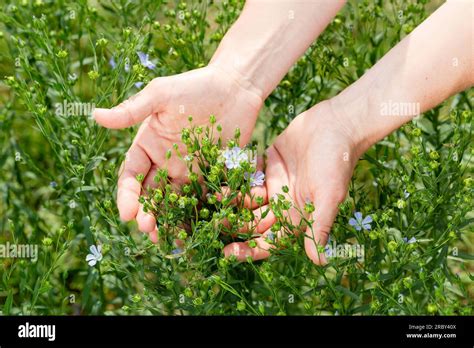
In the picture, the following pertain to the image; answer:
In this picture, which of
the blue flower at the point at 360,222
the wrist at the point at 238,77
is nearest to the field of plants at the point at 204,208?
the blue flower at the point at 360,222

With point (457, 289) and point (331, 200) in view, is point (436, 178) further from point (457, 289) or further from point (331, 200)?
point (457, 289)

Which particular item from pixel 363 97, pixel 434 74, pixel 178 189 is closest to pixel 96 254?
pixel 178 189

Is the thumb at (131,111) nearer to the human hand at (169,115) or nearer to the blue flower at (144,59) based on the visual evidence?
the human hand at (169,115)

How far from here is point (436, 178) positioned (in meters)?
1.72

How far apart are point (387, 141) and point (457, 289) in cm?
51

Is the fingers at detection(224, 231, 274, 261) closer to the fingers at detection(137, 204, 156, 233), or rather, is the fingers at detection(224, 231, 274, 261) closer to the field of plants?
the field of plants

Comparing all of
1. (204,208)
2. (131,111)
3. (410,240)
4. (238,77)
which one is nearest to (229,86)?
(238,77)

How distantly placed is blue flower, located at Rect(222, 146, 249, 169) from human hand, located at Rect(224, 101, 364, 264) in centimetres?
13

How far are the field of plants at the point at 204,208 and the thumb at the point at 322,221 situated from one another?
0.02m

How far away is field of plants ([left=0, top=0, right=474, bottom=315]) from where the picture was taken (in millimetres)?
1674

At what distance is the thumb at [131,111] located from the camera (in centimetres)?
180

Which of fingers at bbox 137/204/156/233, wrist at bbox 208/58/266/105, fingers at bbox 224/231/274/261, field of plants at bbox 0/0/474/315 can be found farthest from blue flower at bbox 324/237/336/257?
wrist at bbox 208/58/266/105
